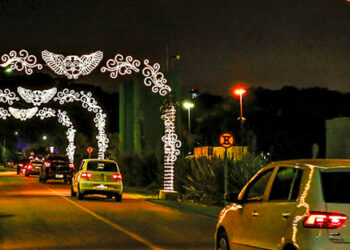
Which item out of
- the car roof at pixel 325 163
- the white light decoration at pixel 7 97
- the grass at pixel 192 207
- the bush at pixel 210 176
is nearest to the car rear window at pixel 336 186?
the car roof at pixel 325 163

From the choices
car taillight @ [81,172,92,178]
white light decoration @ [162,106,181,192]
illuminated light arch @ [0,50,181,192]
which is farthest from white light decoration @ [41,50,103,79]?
car taillight @ [81,172,92,178]

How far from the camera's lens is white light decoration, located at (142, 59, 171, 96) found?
89.5 ft

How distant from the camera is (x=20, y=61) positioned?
1080 inches

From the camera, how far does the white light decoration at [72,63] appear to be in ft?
90.6

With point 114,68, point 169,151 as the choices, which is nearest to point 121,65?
point 114,68

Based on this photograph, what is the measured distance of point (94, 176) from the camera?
1022 inches

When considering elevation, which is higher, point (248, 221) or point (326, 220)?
point (326, 220)

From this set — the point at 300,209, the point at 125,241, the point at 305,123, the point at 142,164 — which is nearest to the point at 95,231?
the point at 125,241

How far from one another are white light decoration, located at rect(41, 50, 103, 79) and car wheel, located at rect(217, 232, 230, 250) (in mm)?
18614

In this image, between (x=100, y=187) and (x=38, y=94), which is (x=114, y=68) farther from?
(x=38, y=94)

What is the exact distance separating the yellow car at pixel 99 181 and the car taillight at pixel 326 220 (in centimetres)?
1933

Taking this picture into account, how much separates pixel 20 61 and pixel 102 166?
5826 millimetres

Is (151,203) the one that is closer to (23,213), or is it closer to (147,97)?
(23,213)

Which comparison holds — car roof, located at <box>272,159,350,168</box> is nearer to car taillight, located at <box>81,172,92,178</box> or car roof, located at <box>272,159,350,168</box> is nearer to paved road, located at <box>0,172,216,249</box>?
paved road, located at <box>0,172,216,249</box>
